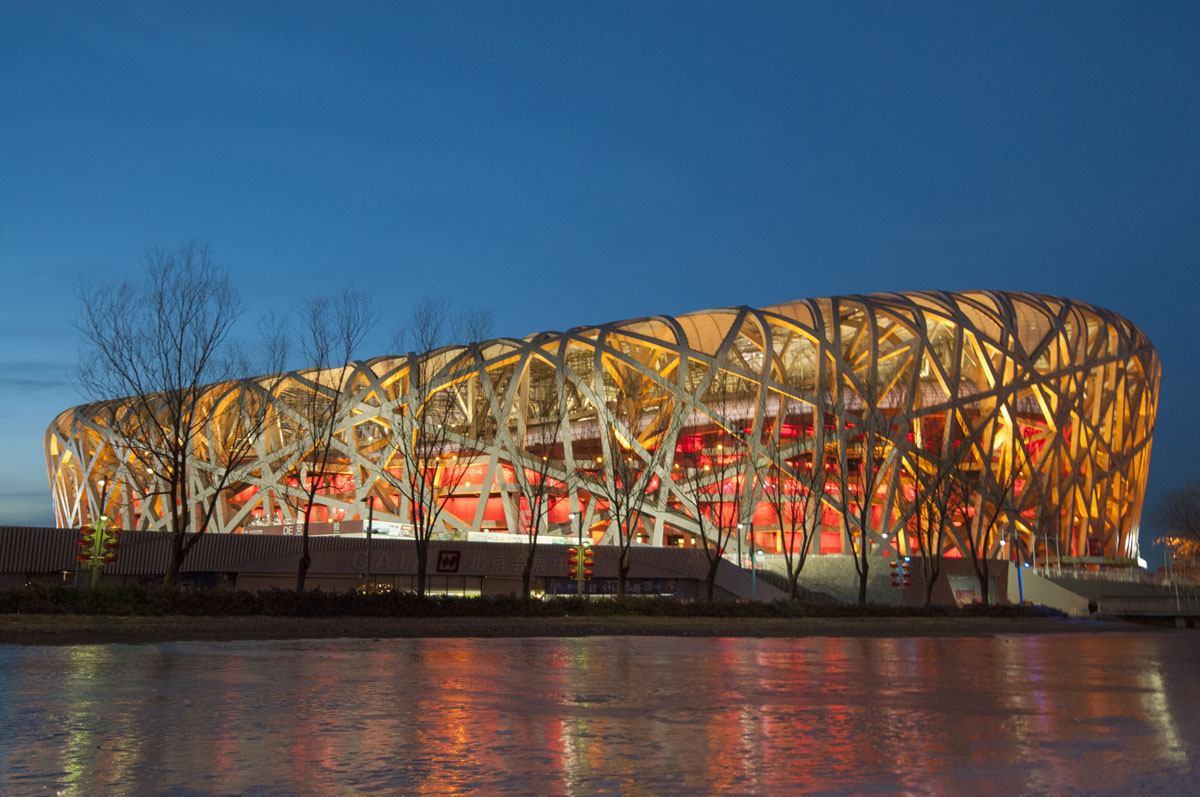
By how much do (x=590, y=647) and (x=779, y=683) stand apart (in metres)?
8.42

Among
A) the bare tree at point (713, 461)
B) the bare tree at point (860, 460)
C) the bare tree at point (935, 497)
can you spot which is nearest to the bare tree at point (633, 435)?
the bare tree at point (713, 461)

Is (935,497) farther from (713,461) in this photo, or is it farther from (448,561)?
(448,561)

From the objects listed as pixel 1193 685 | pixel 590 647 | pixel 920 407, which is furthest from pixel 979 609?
pixel 1193 685

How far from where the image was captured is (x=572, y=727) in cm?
754

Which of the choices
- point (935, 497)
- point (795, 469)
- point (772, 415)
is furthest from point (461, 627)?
point (772, 415)

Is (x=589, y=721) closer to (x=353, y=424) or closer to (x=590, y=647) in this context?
(x=590, y=647)

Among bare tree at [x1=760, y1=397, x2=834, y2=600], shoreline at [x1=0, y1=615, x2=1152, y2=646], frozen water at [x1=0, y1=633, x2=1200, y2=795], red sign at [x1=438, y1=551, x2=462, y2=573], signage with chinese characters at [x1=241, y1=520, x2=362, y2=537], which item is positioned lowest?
shoreline at [x1=0, y1=615, x2=1152, y2=646]

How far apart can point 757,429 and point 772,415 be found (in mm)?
6055

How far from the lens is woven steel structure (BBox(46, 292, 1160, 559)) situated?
55781mm

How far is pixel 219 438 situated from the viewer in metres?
66.6

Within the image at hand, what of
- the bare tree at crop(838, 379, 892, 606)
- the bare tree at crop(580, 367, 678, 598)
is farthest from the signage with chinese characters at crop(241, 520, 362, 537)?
the bare tree at crop(838, 379, 892, 606)

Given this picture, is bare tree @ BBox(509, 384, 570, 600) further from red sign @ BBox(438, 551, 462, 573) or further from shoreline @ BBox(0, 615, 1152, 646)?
shoreline @ BBox(0, 615, 1152, 646)

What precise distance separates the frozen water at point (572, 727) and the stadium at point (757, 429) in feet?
122

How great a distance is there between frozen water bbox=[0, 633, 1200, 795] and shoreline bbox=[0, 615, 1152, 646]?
4952mm
